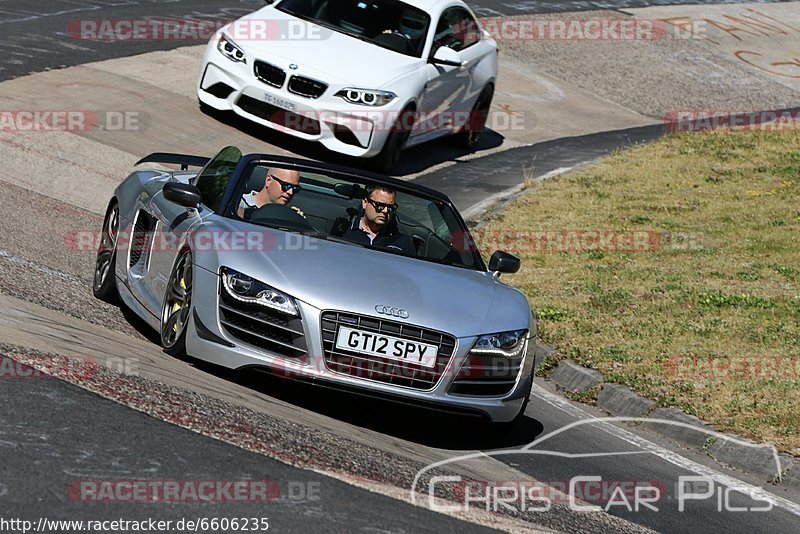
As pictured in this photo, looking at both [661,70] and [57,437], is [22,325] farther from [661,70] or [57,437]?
[661,70]

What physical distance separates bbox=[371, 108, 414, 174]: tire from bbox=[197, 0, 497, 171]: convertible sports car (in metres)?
0.01

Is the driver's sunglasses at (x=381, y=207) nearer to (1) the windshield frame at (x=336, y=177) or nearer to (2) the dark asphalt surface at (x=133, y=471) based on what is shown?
(1) the windshield frame at (x=336, y=177)

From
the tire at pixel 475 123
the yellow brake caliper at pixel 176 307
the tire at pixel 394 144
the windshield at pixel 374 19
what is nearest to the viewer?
the yellow brake caliper at pixel 176 307

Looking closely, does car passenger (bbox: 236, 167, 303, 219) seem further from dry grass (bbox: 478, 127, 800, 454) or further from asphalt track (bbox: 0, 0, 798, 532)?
dry grass (bbox: 478, 127, 800, 454)

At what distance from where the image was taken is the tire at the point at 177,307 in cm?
766

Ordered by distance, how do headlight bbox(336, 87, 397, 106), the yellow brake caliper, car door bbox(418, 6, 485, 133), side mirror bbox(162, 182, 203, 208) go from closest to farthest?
the yellow brake caliper → side mirror bbox(162, 182, 203, 208) → headlight bbox(336, 87, 397, 106) → car door bbox(418, 6, 485, 133)

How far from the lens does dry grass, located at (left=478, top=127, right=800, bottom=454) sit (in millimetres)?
9758

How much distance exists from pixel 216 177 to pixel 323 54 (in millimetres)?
7041

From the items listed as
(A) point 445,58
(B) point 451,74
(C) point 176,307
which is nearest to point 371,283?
(C) point 176,307

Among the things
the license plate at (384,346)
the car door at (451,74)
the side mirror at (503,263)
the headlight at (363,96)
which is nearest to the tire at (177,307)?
the license plate at (384,346)

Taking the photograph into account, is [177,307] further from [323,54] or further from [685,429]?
[323,54]

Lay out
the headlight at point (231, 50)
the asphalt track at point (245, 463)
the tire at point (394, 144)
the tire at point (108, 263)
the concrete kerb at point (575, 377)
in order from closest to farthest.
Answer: the asphalt track at point (245, 463)
the tire at point (108, 263)
the concrete kerb at point (575, 377)
the headlight at point (231, 50)
the tire at point (394, 144)

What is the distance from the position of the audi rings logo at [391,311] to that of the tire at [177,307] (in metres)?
1.09

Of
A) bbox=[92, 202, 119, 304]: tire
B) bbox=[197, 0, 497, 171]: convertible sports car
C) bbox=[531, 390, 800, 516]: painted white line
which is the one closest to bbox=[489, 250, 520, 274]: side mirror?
bbox=[531, 390, 800, 516]: painted white line
